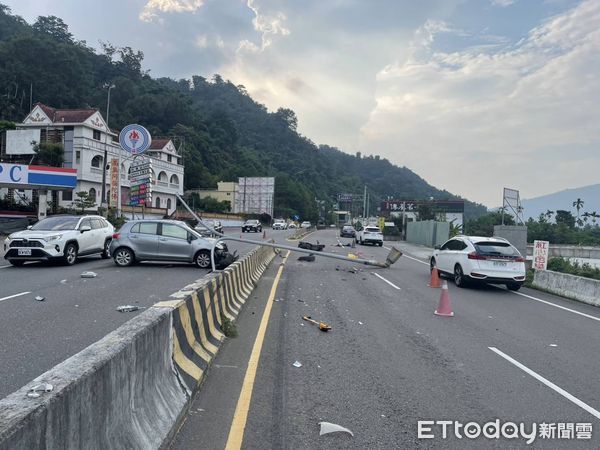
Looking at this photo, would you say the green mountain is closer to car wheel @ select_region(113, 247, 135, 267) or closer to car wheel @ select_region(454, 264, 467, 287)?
car wheel @ select_region(113, 247, 135, 267)

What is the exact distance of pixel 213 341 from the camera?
715 cm

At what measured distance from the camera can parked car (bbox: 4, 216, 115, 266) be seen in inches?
621

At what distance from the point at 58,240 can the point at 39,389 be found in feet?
48.7

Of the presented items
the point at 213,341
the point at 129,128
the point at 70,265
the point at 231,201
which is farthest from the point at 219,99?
the point at 213,341

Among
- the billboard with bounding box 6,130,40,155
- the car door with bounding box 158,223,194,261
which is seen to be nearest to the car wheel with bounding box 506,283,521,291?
the car door with bounding box 158,223,194,261

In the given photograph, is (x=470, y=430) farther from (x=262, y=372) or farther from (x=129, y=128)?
(x=129, y=128)

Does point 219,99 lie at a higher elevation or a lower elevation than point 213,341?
higher

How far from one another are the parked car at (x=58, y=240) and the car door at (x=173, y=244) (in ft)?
9.50

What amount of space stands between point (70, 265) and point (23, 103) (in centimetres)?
7276

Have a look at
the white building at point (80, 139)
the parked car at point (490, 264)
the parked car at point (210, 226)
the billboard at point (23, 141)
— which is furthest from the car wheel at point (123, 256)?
the billboard at point (23, 141)

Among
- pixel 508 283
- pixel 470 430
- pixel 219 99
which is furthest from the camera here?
pixel 219 99

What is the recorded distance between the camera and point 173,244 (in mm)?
16812

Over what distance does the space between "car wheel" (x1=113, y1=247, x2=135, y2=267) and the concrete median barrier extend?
35.7 ft

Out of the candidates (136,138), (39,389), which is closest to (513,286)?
(39,389)
